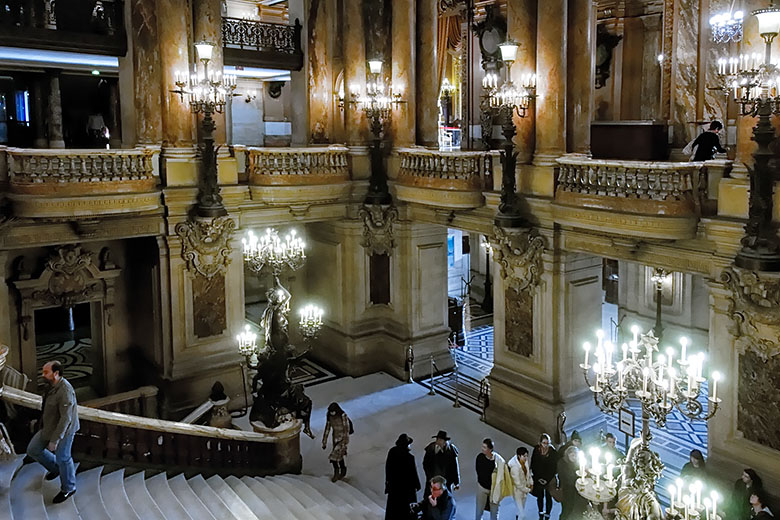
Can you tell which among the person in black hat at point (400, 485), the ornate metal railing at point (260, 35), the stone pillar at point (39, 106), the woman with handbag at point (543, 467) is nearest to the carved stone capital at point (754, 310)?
the woman with handbag at point (543, 467)

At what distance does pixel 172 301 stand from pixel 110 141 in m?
7.09

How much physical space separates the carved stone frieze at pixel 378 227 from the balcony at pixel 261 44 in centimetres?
333

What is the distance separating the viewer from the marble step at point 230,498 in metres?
8.16

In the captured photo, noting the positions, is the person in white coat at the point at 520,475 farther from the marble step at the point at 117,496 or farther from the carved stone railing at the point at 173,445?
the marble step at the point at 117,496

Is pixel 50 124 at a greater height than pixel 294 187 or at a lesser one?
greater

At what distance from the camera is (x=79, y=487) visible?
745cm

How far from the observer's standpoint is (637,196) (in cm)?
934

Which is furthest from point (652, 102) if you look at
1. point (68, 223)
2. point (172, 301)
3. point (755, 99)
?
point (68, 223)

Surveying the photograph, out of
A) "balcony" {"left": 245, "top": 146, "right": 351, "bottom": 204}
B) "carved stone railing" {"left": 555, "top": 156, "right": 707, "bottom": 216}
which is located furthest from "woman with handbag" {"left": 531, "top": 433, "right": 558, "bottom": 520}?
"balcony" {"left": 245, "top": 146, "right": 351, "bottom": 204}

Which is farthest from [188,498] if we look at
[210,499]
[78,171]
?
[78,171]

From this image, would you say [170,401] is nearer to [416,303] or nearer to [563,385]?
[416,303]

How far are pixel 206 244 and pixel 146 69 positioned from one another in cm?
310

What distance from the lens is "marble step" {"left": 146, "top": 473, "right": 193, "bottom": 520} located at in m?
7.66

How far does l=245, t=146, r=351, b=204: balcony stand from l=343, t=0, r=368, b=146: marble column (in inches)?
17.8
